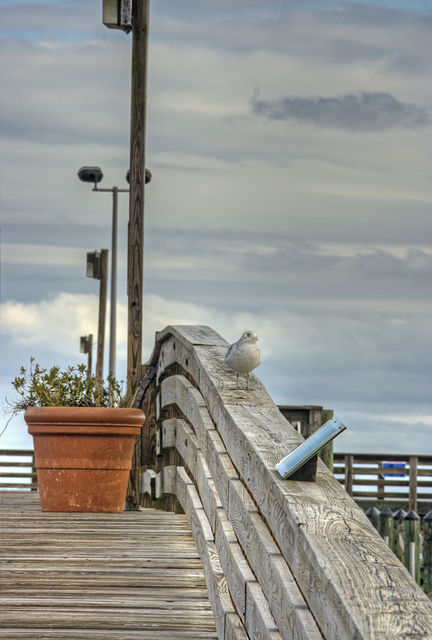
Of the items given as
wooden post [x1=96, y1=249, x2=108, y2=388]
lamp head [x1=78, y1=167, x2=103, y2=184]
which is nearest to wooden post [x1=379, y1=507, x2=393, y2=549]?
lamp head [x1=78, y1=167, x2=103, y2=184]

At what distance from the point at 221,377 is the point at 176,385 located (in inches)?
69.7

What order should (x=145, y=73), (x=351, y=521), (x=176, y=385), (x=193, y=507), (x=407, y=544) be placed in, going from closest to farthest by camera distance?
1. (x=351, y=521)
2. (x=193, y=507)
3. (x=176, y=385)
4. (x=145, y=73)
5. (x=407, y=544)

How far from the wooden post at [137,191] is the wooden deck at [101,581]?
300cm

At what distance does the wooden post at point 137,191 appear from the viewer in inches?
355

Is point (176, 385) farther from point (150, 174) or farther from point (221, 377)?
point (150, 174)

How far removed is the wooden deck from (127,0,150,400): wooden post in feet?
9.83

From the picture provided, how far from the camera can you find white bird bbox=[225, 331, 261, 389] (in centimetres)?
443

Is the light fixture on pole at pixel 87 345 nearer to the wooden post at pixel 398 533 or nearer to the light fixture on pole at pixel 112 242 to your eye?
the light fixture on pole at pixel 112 242

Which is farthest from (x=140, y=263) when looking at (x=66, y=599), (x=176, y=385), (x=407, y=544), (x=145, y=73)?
(x=407, y=544)

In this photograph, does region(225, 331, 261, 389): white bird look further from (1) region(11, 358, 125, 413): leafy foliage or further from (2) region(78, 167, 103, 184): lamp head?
(2) region(78, 167, 103, 184): lamp head

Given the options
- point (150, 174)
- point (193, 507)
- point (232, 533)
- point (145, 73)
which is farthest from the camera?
point (150, 174)

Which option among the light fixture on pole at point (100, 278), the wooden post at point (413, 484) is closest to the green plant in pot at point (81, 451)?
the light fixture on pole at point (100, 278)

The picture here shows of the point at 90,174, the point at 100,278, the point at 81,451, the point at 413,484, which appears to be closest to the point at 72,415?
the point at 81,451

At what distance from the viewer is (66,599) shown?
4.26 m
